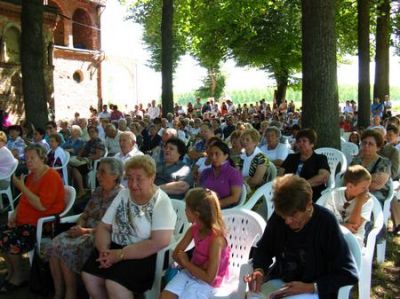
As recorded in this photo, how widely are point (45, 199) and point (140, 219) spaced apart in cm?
133

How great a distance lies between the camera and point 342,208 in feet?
12.9

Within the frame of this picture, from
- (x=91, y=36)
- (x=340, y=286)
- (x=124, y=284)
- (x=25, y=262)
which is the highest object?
(x=91, y=36)

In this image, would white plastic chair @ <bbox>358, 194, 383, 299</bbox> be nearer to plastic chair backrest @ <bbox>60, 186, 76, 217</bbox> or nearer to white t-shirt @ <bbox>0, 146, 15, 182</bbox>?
plastic chair backrest @ <bbox>60, 186, 76, 217</bbox>

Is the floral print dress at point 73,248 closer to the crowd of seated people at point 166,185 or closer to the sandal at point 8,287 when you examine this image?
the crowd of seated people at point 166,185

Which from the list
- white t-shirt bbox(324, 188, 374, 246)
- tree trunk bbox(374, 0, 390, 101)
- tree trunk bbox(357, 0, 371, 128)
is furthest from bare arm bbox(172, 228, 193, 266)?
tree trunk bbox(374, 0, 390, 101)

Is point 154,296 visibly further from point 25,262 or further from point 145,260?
point 25,262

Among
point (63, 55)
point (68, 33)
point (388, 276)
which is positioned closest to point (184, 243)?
point (388, 276)

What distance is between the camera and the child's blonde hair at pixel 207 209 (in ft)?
10.5

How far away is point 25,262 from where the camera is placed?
513 centimetres

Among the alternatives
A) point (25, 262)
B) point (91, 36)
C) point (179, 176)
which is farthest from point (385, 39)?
point (91, 36)

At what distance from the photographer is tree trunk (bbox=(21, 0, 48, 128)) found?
35.5ft

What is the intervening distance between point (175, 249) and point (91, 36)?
27.9 metres

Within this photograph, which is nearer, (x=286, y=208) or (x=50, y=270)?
(x=286, y=208)

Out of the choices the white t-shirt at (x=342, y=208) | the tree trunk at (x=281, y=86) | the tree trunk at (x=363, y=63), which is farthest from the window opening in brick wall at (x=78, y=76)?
the white t-shirt at (x=342, y=208)
